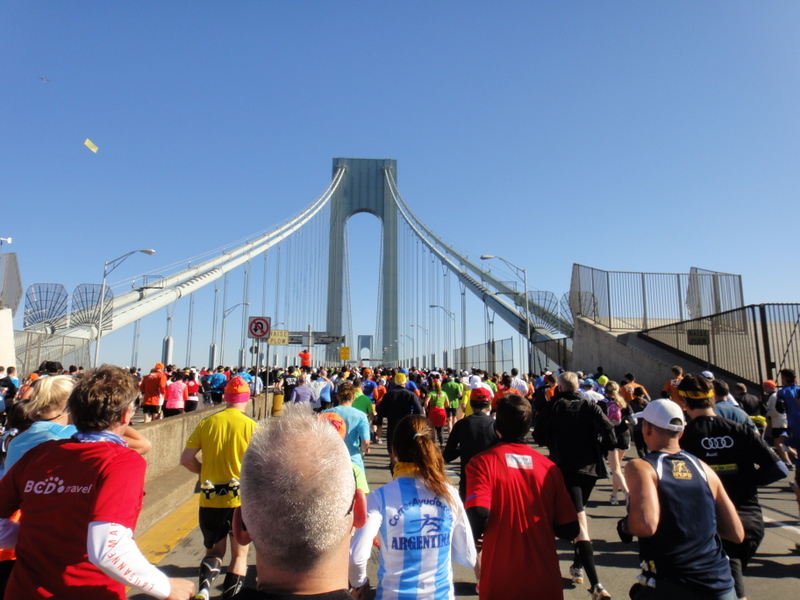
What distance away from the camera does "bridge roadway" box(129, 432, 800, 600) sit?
13.3 feet

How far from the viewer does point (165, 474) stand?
7.32 m

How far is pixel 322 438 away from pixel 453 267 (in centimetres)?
4815

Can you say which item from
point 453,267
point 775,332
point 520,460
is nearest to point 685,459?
point 520,460

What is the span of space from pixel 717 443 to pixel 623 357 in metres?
16.6

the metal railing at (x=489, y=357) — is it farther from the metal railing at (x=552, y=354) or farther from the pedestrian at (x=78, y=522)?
the pedestrian at (x=78, y=522)

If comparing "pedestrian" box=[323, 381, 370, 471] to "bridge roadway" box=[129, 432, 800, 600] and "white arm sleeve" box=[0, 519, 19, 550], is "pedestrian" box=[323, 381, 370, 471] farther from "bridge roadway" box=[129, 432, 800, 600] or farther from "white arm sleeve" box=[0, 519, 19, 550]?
"white arm sleeve" box=[0, 519, 19, 550]

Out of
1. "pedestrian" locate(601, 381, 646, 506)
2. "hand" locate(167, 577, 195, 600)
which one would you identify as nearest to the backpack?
"pedestrian" locate(601, 381, 646, 506)

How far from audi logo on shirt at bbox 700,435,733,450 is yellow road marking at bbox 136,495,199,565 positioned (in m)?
4.12

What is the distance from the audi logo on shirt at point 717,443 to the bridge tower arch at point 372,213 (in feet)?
191

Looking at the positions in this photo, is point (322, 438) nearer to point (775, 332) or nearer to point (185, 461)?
point (185, 461)

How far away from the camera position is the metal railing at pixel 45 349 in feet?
60.0

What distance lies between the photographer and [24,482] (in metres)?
2.08

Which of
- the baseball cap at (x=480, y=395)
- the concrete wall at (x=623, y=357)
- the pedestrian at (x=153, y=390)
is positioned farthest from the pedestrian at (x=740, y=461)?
the concrete wall at (x=623, y=357)

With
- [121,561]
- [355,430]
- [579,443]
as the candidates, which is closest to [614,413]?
[579,443]
